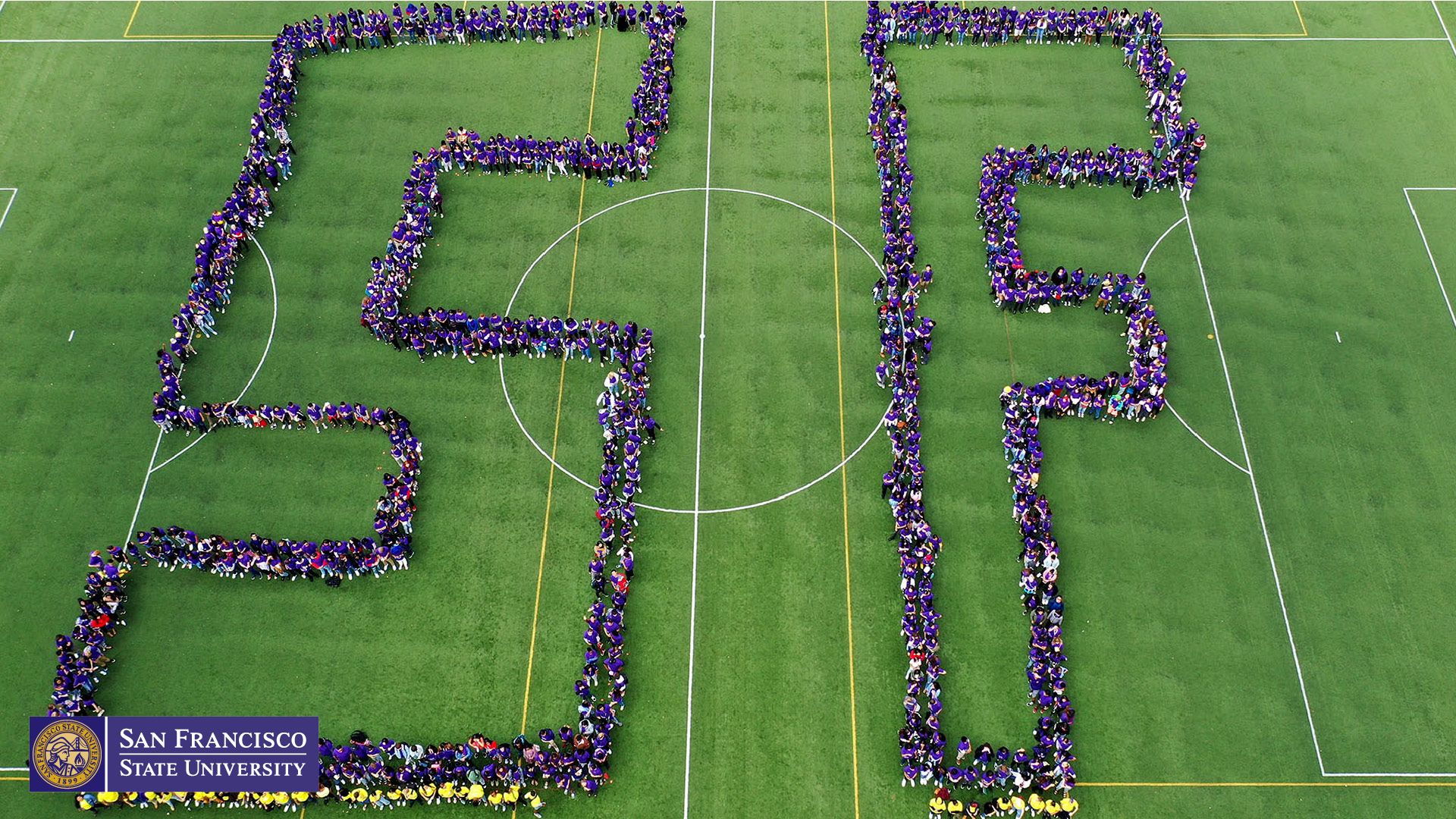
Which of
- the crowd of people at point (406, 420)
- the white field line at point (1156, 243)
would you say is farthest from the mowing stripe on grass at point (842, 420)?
the white field line at point (1156, 243)

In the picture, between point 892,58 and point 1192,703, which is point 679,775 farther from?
point 892,58

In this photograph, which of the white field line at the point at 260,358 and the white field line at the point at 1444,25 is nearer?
the white field line at the point at 260,358

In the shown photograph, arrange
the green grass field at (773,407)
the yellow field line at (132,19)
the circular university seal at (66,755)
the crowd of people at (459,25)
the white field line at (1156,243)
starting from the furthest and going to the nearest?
1. the yellow field line at (132,19)
2. the crowd of people at (459,25)
3. the white field line at (1156,243)
4. the green grass field at (773,407)
5. the circular university seal at (66,755)

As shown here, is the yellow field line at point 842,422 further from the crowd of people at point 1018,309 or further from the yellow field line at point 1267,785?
the yellow field line at point 1267,785

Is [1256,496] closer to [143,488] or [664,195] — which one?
[664,195]

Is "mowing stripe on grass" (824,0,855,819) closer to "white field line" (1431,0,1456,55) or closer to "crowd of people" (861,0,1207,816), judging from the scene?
"crowd of people" (861,0,1207,816)
